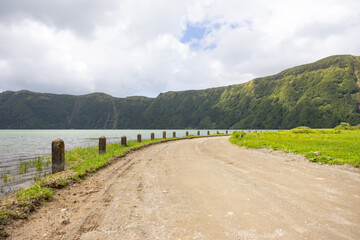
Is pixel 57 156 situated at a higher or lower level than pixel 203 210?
higher

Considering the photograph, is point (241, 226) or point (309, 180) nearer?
point (241, 226)

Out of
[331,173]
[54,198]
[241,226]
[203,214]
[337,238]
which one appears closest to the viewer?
[337,238]

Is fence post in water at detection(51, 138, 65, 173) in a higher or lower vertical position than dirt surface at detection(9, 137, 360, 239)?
higher

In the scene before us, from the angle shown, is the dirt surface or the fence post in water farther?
the fence post in water

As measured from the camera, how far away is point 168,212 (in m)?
4.59

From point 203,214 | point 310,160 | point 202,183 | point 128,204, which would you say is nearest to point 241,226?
point 203,214

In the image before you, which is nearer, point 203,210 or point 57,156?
point 203,210

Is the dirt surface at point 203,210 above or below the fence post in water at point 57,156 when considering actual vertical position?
below

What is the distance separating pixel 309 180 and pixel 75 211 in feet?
25.6

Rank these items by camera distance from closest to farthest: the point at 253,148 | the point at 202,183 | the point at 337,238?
the point at 337,238
the point at 202,183
the point at 253,148

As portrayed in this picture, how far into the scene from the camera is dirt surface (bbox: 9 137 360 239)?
3.68m

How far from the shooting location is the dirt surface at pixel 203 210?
368cm

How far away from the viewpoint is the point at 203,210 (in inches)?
183

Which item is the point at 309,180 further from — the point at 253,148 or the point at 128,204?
the point at 253,148
